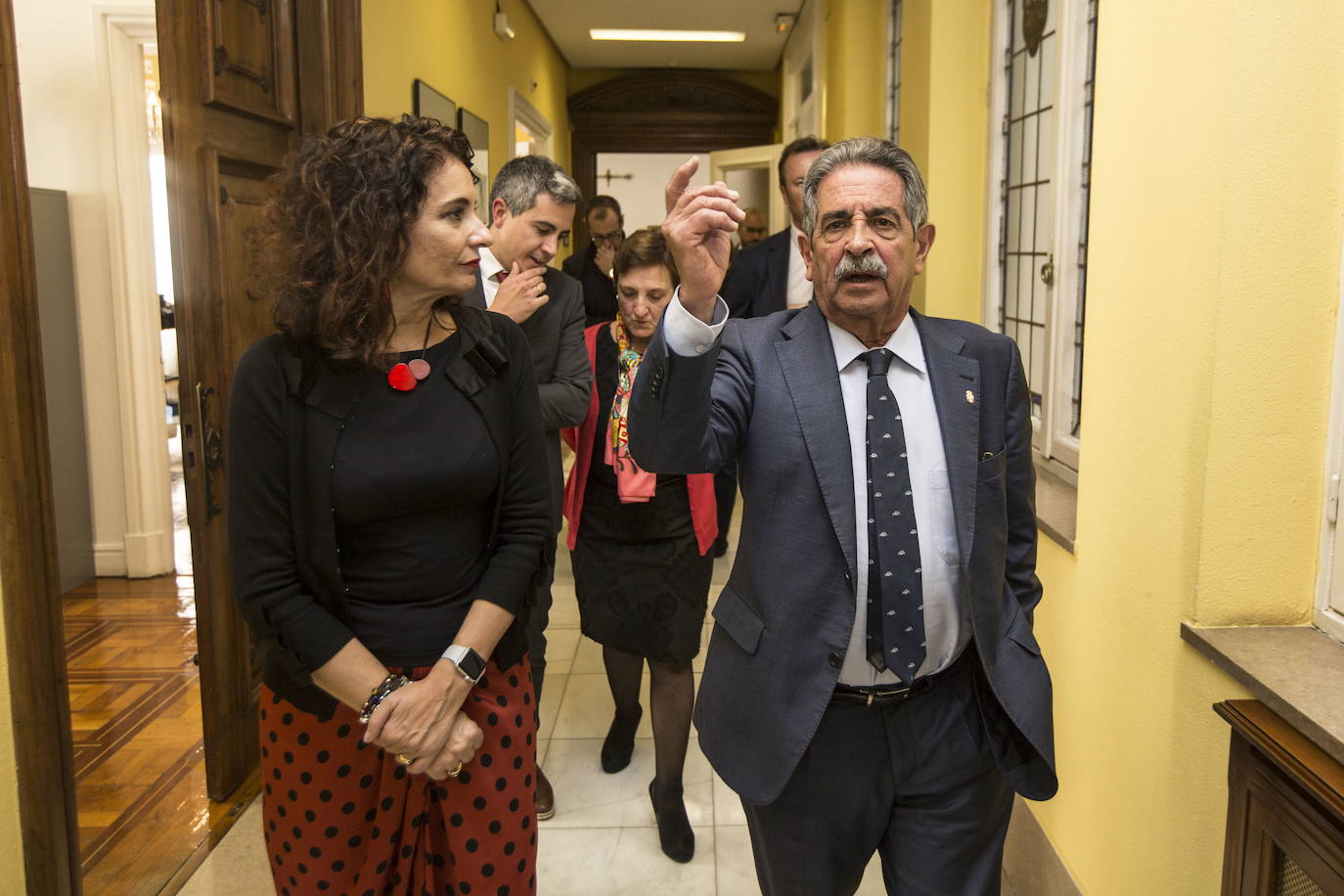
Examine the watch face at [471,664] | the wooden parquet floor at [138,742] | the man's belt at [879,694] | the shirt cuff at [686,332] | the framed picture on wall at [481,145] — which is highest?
the framed picture on wall at [481,145]

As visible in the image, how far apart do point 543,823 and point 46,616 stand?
1397 mm

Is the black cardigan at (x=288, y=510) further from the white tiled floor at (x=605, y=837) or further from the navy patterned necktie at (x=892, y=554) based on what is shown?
the white tiled floor at (x=605, y=837)

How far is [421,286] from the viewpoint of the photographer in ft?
5.30

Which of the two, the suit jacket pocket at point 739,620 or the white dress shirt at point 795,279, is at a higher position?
the white dress shirt at point 795,279

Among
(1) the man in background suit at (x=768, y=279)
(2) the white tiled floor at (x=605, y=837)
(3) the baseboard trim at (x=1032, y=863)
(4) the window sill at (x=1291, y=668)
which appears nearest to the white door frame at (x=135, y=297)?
(2) the white tiled floor at (x=605, y=837)

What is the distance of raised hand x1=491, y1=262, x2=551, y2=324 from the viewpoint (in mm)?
2447

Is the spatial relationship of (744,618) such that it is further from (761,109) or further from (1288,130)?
(761,109)

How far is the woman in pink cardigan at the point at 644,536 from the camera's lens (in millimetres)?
2715

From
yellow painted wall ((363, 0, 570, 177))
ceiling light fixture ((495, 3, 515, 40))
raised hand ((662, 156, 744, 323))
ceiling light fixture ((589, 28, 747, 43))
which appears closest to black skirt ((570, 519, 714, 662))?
raised hand ((662, 156, 744, 323))

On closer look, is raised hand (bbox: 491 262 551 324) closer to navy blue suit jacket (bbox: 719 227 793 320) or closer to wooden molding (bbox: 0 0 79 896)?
wooden molding (bbox: 0 0 79 896)

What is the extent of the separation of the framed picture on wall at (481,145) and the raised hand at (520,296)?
3.07 metres

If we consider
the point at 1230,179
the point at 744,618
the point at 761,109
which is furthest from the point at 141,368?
the point at 761,109

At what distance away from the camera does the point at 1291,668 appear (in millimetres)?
1493

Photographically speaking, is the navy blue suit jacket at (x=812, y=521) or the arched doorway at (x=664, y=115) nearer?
the navy blue suit jacket at (x=812, y=521)
